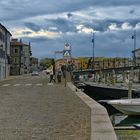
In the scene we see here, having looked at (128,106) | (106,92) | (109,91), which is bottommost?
(106,92)

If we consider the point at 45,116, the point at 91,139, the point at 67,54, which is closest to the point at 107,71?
the point at 67,54

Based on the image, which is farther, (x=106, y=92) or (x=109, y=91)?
(x=106, y=92)

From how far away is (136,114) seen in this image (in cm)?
2695

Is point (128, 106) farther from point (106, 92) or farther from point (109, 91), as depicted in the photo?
point (106, 92)

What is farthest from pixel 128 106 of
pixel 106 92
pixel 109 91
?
pixel 106 92

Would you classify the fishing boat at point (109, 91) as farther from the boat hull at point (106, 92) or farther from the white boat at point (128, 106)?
the white boat at point (128, 106)

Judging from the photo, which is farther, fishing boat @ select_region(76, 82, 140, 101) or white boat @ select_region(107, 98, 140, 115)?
fishing boat @ select_region(76, 82, 140, 101)

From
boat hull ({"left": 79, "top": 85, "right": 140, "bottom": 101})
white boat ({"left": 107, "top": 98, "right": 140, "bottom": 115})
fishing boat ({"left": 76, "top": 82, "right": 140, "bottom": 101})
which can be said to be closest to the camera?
white boat ({"left": 107, "top": 98, "right": 140, "bottom": 115})

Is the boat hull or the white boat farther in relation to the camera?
the boat hull

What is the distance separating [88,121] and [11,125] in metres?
2.49

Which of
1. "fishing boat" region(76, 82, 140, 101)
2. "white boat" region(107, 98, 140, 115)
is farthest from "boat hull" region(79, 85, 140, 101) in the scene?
→ "white boat" region(107, 98, 140, 115)

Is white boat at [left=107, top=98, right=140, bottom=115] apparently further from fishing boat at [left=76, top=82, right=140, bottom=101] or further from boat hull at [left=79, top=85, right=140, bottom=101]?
boat hull at [left=79, top=85, right=140, bottom=101]

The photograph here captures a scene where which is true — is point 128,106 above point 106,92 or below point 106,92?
above

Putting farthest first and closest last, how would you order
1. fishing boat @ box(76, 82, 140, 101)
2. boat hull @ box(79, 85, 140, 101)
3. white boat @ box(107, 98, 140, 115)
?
boat hull @ box(79, 85, 140, 101) < fishing boat @ box(76, 82, 140, 101) < white boat @ box(107, 98, 140, 115)
